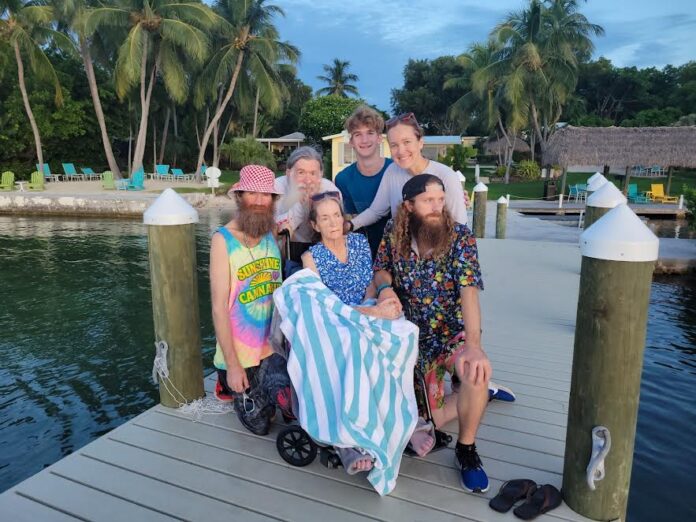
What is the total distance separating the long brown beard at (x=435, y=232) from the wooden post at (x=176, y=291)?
133cm

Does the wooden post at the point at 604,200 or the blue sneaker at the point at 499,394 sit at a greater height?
the wooden post at the point at 604,200

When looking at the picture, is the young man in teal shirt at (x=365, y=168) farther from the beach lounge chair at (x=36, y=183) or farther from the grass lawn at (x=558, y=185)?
the beach lounge chair at (x=36, y=183)

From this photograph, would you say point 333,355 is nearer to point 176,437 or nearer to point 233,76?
point 176,437

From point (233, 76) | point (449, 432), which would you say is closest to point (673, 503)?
point (449, 432)

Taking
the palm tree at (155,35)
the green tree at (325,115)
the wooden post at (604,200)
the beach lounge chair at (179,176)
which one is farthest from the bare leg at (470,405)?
the green tree at (325,115)

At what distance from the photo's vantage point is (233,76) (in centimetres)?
2752

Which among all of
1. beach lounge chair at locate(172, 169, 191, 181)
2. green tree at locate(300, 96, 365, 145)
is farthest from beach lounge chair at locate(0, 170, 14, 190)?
green tree at locate(300, 96, 365, 145)

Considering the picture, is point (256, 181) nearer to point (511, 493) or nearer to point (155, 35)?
point (511, 493)

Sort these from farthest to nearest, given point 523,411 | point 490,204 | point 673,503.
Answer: point 490,204
point 673,503
point 523,411

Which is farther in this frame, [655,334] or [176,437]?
[655,334]

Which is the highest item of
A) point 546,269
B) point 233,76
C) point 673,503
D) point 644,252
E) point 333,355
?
point 233,76

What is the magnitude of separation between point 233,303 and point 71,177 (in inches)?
1226

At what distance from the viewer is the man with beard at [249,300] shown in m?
2.84

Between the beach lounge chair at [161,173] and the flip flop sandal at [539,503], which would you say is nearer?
the flip flop sandal at [539,503]
